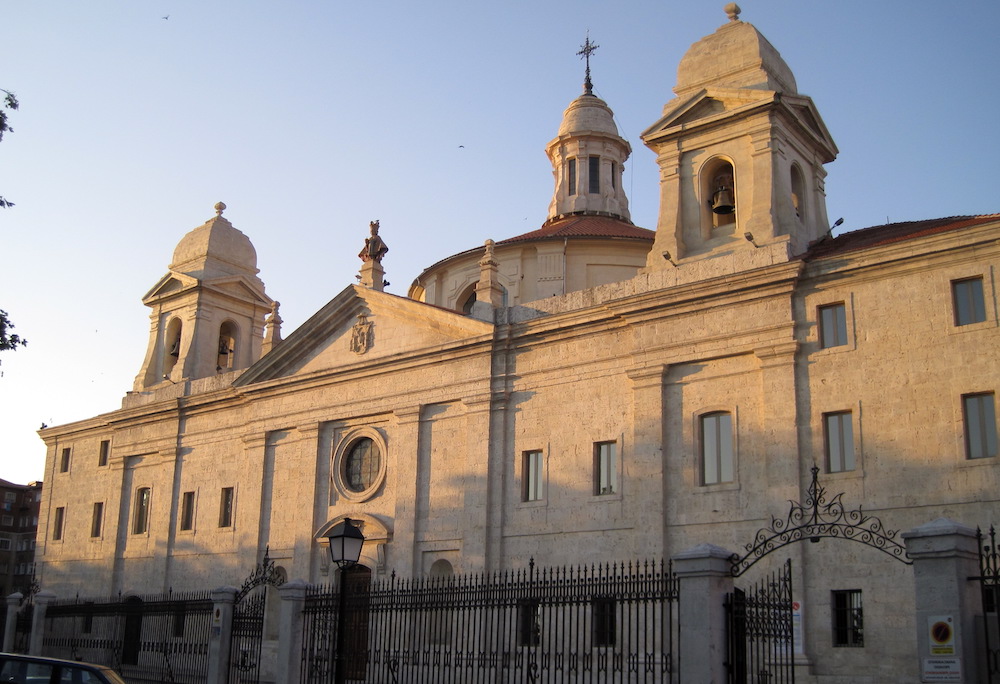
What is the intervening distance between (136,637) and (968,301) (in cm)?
1993

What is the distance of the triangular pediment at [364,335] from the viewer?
94.2ft

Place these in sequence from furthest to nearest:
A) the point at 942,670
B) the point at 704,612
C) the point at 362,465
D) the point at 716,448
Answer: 1. the point at 362,465
2. the point at 716,448
3. the point at 704,612
4. the point at 942,670

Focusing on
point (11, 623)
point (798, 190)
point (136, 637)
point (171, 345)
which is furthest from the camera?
point (171, 345)

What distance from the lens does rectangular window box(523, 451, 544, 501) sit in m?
26.2

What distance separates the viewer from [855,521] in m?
21.2

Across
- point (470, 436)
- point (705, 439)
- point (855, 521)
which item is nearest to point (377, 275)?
point (470, 436)

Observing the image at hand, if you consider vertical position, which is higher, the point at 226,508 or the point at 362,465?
the point at 362,465

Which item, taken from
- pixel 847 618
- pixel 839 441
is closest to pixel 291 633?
pixel 847 618

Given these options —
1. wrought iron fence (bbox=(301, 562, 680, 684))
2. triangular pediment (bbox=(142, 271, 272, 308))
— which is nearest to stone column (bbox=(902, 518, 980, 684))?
wrought iron fence (bbox=(301, 562, 680, 684))

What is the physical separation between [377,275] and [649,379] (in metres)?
10.6

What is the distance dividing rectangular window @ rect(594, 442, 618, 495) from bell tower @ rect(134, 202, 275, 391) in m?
17.8

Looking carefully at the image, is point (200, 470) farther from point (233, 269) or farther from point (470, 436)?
point (470, 436)

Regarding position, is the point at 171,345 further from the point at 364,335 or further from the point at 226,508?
the point at 364,335

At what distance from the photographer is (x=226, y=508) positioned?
33906mm
